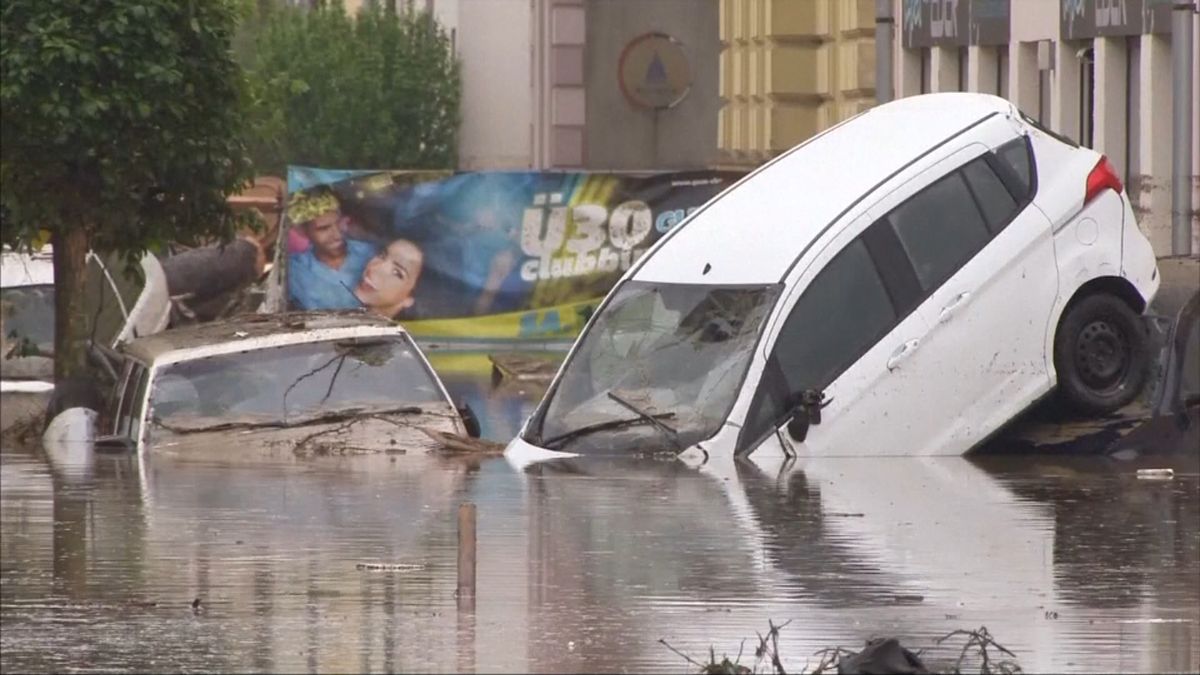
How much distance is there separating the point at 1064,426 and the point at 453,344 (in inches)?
698

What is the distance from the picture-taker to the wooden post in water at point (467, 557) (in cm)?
1119

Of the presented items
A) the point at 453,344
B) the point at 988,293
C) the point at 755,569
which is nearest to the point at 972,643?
the point at 755,569

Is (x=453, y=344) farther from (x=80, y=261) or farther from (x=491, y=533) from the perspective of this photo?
(x=491, y=533)

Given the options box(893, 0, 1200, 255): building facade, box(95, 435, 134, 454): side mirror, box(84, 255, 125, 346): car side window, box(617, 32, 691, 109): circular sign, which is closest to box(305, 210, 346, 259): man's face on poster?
box(84, 255, 125, 346): car side window

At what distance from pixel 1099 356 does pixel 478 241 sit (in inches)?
713

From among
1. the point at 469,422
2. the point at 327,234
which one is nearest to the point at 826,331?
the point at 469,422

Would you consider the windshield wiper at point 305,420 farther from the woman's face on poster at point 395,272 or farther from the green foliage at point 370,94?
the green foliage at point 370,94

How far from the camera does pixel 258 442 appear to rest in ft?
61.4

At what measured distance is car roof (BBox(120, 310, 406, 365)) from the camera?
19000 millimetres

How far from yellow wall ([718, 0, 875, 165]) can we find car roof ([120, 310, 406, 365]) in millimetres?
14503

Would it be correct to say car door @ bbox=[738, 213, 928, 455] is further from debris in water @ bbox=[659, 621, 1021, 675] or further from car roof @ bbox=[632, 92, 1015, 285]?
debris in water @ bbox=[659, 621, 1021, 675]

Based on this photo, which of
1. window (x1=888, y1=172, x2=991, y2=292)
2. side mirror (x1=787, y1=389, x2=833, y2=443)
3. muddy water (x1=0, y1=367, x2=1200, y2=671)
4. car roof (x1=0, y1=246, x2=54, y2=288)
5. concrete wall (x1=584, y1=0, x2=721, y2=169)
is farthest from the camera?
concrete wall (x1=584, y1=0, x2=721, y2=169)

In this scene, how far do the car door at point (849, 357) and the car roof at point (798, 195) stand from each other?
0.87 ft

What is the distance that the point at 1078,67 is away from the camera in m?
29.0
